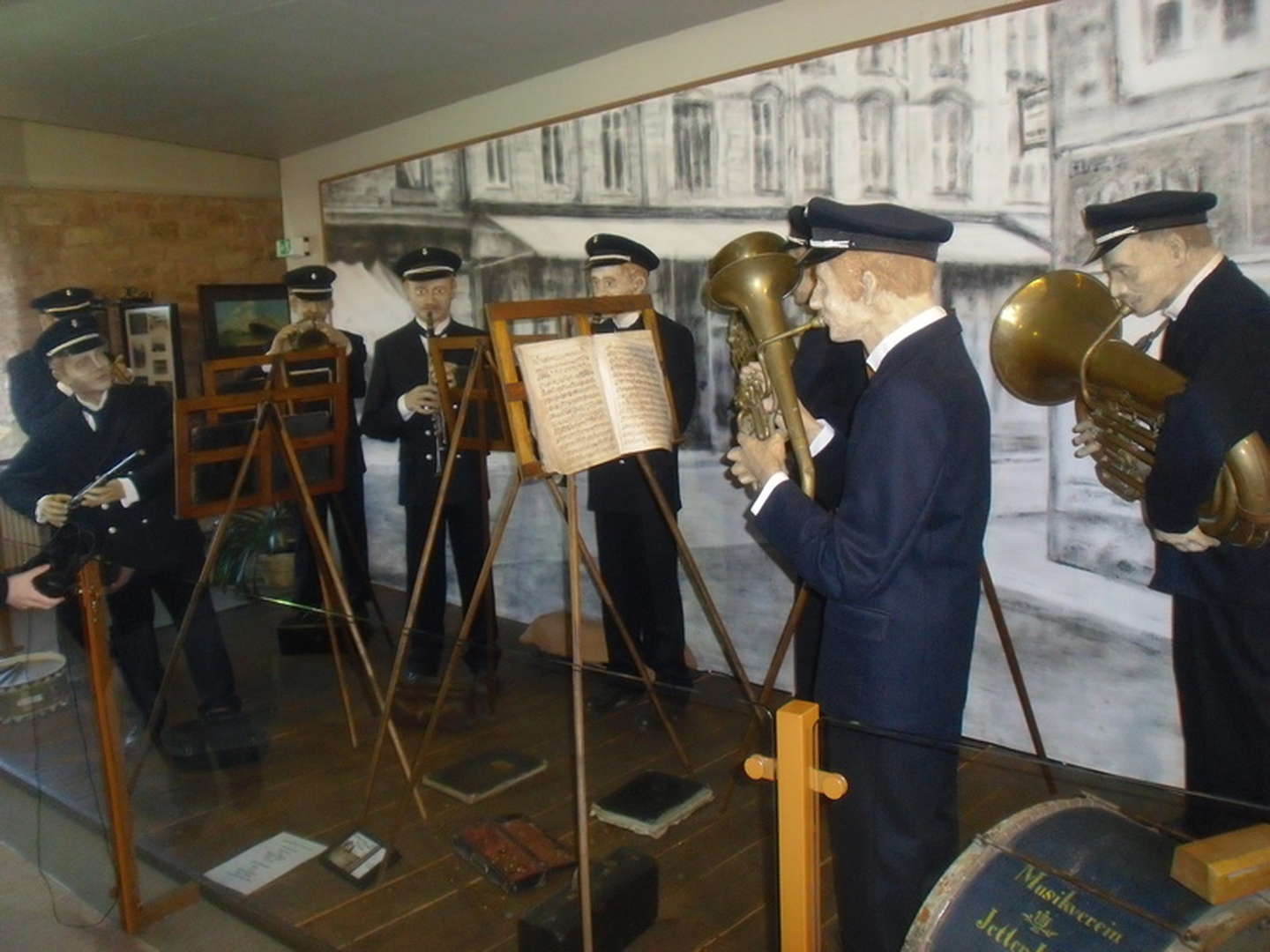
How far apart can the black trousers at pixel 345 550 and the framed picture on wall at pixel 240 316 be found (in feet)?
4.14

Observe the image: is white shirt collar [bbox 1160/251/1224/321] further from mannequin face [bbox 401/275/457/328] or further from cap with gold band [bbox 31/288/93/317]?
cap with gold band [bbox 31/288/93/317]

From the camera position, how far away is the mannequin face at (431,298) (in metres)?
4.54

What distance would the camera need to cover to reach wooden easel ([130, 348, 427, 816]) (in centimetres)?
330

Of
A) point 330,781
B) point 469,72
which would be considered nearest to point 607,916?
point 330,781

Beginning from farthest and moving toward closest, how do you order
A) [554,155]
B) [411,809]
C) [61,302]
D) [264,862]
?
[61,302] → [554,155] → [411,809] → [264,862]

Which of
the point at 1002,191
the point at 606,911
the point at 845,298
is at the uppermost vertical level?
the point at 1002,191

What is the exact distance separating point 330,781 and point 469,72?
3181mm

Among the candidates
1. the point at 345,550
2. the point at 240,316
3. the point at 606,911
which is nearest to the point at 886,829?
the point at 606,911

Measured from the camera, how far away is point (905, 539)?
1.88m

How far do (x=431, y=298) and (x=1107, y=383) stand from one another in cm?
306

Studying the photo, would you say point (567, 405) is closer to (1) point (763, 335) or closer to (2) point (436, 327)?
(1) point (763, 335)

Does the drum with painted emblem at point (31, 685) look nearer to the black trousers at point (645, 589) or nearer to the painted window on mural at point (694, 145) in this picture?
the black trousers at point (645, 589)

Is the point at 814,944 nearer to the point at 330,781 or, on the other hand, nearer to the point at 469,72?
the point at 330,781

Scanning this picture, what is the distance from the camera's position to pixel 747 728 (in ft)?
6.88
